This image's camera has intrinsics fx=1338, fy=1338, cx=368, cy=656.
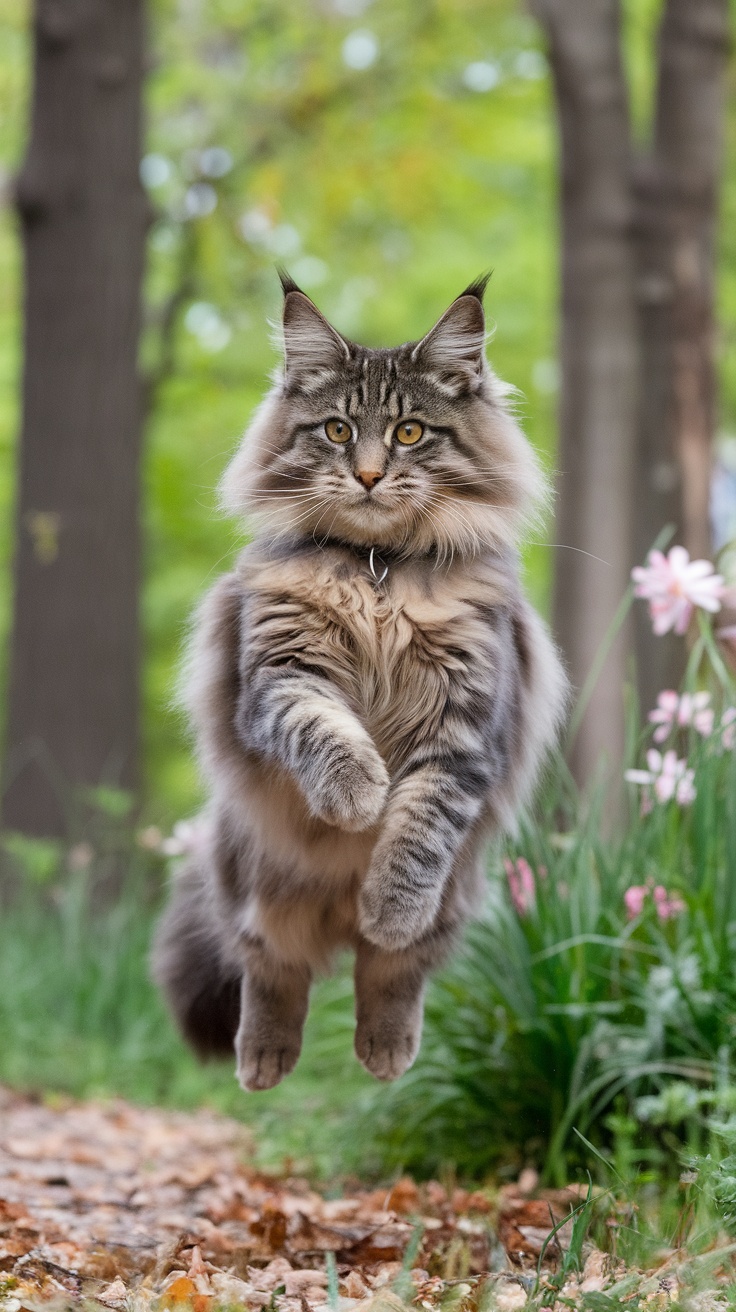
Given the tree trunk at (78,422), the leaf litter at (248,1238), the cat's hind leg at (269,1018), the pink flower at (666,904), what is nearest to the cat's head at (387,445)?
the cat's hind leg at (269,1018)

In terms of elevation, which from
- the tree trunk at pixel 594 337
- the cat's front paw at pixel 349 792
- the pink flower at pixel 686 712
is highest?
the tree trunk at pixel 594 337

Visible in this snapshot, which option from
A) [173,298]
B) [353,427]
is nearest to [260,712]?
[353,427]

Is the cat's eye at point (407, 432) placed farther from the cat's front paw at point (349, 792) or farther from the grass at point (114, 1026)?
the grass at point (114, 1026)

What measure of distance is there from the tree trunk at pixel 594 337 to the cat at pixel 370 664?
4.13 meters

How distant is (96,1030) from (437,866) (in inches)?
142

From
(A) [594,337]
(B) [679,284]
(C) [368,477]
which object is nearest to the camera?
(C) [368,477]

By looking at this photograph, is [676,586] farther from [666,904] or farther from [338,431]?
[338,431]

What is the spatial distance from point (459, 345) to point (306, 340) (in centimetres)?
35

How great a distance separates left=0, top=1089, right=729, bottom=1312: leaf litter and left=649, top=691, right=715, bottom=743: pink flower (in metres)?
1.30

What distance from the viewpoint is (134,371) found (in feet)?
24.8

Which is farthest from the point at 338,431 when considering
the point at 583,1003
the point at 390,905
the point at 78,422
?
Result: the point at 78,422

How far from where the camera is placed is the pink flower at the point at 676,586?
3.59m

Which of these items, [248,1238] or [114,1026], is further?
[114,1026]

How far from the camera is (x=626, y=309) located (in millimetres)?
7801
